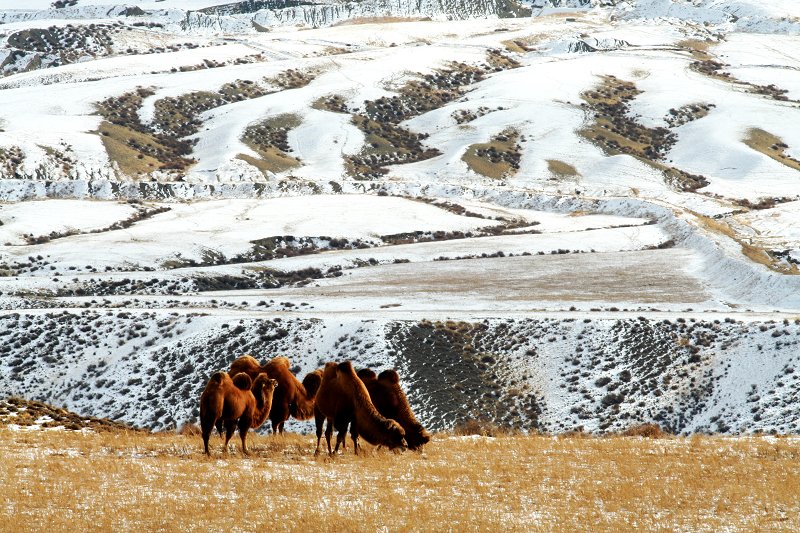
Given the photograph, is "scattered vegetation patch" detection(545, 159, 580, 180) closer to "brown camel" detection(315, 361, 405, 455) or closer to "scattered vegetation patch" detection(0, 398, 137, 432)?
"scattered vegetation patch" detection(0, 398, 137, 432)

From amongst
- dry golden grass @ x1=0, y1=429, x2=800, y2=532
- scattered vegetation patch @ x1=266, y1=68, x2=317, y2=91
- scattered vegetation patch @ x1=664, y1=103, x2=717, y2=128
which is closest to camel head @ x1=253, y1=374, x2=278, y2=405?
dry golden grass @ x1=0, y1=429, x2=800, y2=532

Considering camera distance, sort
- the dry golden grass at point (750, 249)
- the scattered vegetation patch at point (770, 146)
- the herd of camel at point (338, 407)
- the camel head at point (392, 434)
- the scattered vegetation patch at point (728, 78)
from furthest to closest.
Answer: the scattered vegetation patch at point (728, 78) → the scattered vegetation patch at point (770, 146) → the dry golden grass at point (750, 249) → the camel head at point (392, 434) → the herd of camel at point (338, 407)

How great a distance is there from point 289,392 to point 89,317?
103ft

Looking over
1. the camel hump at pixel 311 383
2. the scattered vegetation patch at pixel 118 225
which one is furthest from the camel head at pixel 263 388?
the scattered vegetation patch at pixel 118 225

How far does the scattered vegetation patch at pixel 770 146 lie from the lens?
415ft

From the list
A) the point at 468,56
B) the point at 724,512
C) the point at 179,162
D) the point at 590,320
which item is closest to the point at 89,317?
the point at 590,320

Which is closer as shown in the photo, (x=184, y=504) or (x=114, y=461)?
(x=184, y=504)

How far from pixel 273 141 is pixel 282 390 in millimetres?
115700

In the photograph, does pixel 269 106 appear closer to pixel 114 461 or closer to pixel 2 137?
pixel 2 137

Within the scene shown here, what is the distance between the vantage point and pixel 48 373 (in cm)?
4472

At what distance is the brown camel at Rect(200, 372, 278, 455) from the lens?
18375 millimetres

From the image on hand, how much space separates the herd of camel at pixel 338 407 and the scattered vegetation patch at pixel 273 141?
102m

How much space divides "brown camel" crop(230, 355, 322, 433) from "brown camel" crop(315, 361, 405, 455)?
3084 mm

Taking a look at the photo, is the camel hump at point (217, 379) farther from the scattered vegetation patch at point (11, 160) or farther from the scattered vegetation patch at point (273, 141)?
the scattered vegetation patch at point (273, 141)
